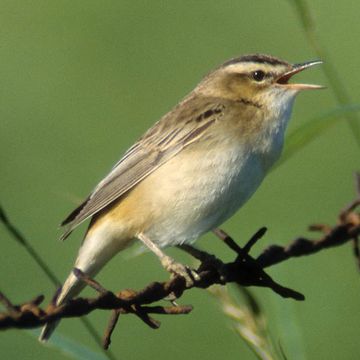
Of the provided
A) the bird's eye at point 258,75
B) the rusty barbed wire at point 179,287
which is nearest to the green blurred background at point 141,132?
the bird's eye at point 258,75

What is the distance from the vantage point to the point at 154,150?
17.6ft

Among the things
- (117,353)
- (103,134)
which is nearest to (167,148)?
(117,353)

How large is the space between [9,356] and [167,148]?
2.73 metres

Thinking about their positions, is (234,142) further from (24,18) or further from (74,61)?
(24,18)

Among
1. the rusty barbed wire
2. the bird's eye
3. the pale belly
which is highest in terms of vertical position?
the rusty barbed wire

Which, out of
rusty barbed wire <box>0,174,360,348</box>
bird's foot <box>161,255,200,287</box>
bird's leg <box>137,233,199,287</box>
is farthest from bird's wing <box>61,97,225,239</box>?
rusty barbed wire <box>0,174,360,348</box>

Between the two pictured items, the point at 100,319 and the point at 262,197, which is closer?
the point at 100,319

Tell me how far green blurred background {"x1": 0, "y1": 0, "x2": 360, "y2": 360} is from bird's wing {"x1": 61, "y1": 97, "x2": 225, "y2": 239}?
1.26 meters

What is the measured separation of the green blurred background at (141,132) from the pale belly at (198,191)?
129cm

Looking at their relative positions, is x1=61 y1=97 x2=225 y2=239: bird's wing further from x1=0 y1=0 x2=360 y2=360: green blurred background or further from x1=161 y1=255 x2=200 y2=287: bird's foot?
x1=0 y1=0 x2=360 y2=360: green blurred background

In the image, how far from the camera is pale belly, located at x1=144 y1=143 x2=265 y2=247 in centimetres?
495

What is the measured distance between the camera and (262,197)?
29.9ft

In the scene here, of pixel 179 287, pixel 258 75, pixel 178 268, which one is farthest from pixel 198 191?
pixel 179 287

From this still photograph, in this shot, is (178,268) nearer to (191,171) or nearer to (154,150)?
(191,171)
